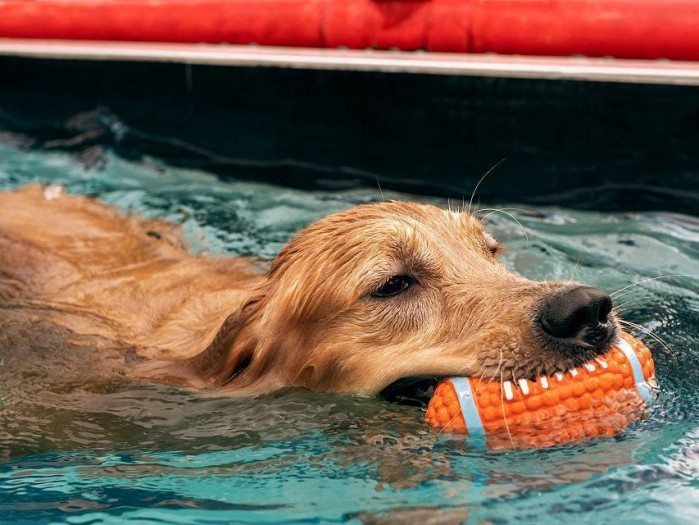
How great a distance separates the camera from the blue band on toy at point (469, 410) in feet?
12.1

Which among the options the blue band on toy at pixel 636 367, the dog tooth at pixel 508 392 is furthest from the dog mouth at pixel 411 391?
the blue band on toy at pixel 636 367

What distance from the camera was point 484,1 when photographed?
7.37 metres

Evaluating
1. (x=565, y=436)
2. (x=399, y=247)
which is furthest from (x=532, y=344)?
(x=399, y=247)

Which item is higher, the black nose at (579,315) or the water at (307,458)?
the black nose at (579,315)

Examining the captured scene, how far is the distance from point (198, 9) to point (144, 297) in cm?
371

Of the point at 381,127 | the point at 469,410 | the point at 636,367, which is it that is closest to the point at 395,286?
the point at 469,410

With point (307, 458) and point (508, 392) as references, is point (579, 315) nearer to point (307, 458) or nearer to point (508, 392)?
point (508, 392)

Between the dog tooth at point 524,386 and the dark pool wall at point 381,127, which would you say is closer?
the dog tooth at point 524,386

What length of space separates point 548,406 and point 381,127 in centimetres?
425

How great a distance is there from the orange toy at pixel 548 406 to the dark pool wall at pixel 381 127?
10.4ft

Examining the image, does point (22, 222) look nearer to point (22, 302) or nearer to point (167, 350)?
point (22, 302)

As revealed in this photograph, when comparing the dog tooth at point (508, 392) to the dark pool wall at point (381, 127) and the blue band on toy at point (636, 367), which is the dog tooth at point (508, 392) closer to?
the blue band on toy at point (636, 367)

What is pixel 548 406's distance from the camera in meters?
3.66

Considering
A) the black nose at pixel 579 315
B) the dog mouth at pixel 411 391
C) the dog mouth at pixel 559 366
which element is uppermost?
the black nose at pixel 579 315
